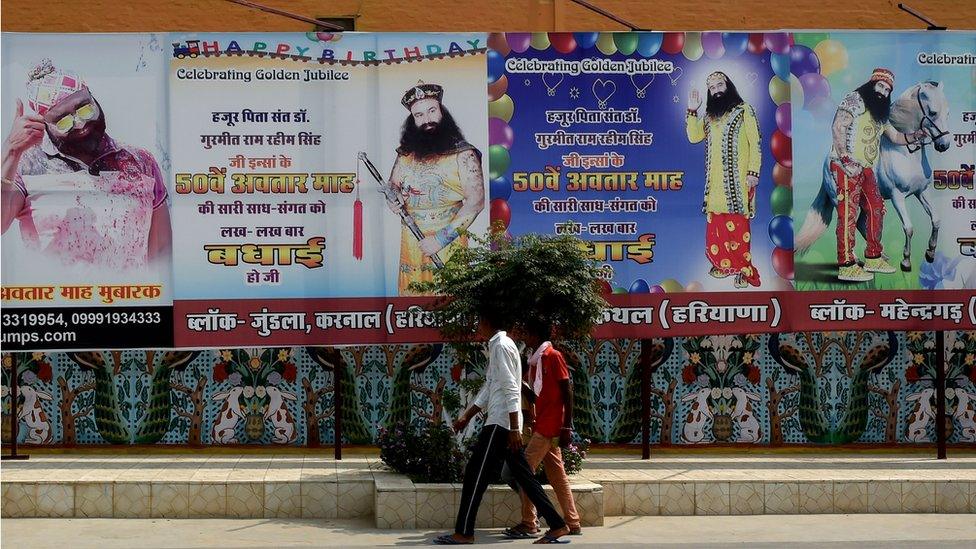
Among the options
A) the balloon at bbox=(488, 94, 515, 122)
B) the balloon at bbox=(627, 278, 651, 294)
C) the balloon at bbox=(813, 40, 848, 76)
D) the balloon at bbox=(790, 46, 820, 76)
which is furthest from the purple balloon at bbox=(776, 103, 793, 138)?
the balloon at bbox=(488, 94, 515, 122)

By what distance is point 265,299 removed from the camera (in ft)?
33.0

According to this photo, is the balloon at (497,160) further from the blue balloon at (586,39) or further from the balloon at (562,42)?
the blue balloon at (586,39)

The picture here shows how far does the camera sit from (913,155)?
34.8ft

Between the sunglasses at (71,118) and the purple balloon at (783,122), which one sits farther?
the purple balloon at (783,122)

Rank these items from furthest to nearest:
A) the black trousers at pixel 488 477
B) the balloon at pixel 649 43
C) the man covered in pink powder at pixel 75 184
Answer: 1. the balloon at pixel 649 43
2. the man covered in pink powder at pixel 75 184
3. the black trousers at pixel 488 477

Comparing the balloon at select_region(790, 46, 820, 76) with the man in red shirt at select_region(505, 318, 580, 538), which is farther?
the balloon at select_region(790, 46, 820, 76)

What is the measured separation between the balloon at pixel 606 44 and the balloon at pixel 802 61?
146 centimetres

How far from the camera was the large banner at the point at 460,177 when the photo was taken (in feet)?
32.6

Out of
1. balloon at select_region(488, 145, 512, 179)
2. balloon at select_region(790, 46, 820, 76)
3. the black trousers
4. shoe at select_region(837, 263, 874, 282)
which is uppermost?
balloon at select_region(790, 46, 820, 76)

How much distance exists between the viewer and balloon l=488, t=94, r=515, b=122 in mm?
10273

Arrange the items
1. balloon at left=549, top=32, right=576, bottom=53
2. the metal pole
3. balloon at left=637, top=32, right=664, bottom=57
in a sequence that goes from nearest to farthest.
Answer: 1. balloon at left=549, top=32, right=576, bottom=53
2. balloon at left=637, top=32, right=664, bottom=57
3. the metal pole

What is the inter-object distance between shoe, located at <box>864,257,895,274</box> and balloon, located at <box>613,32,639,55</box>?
8.39 ft

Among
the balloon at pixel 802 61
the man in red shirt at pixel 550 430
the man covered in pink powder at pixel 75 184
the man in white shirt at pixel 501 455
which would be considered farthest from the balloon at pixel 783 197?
the man covered in pink powder at pixel 75 184

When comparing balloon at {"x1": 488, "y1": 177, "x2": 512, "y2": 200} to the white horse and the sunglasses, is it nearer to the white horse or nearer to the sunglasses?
the white horse
